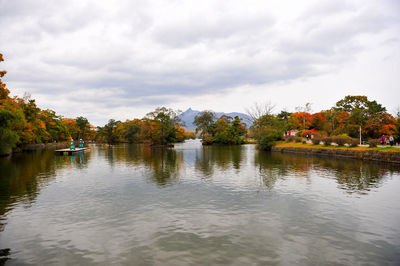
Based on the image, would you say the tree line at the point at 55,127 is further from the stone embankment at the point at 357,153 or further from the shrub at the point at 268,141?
the stone embankment at the point at 357,153

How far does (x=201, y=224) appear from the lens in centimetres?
988

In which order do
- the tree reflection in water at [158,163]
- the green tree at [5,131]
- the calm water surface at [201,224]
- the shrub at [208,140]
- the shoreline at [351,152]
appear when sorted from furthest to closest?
the shrub at [208,140] → the green tree at [5,131] → the shoreline at [351,152] → the tree reflection in water at [158,163] → the calm water surface at [201,224]

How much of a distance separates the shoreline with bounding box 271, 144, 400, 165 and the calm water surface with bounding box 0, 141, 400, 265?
583 inches

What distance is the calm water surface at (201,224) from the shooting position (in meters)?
7.41

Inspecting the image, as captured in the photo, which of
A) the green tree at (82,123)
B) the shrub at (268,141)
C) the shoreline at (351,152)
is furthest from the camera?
the green tree at (82,123)

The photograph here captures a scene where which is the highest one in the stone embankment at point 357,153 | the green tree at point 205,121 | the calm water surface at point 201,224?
the green tree at point 205,121

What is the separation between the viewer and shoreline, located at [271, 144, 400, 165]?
94.5ft

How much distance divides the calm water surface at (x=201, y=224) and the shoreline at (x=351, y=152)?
14.8 m

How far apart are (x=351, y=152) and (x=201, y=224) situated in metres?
33.8

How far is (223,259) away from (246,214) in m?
4.15

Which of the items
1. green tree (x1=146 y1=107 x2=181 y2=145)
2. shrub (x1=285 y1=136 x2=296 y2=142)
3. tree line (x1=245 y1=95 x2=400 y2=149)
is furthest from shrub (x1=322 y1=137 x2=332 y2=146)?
green tree (x1=146 y1=107 x2=181 y2=145)

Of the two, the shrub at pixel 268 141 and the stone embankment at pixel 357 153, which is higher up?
the shrub at pixel 268 141

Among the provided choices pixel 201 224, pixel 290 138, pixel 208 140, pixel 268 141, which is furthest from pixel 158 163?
pixel 208 140

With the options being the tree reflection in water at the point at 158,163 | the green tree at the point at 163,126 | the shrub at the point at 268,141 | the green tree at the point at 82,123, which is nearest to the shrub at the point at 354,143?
the shrub at the point at 268,141
